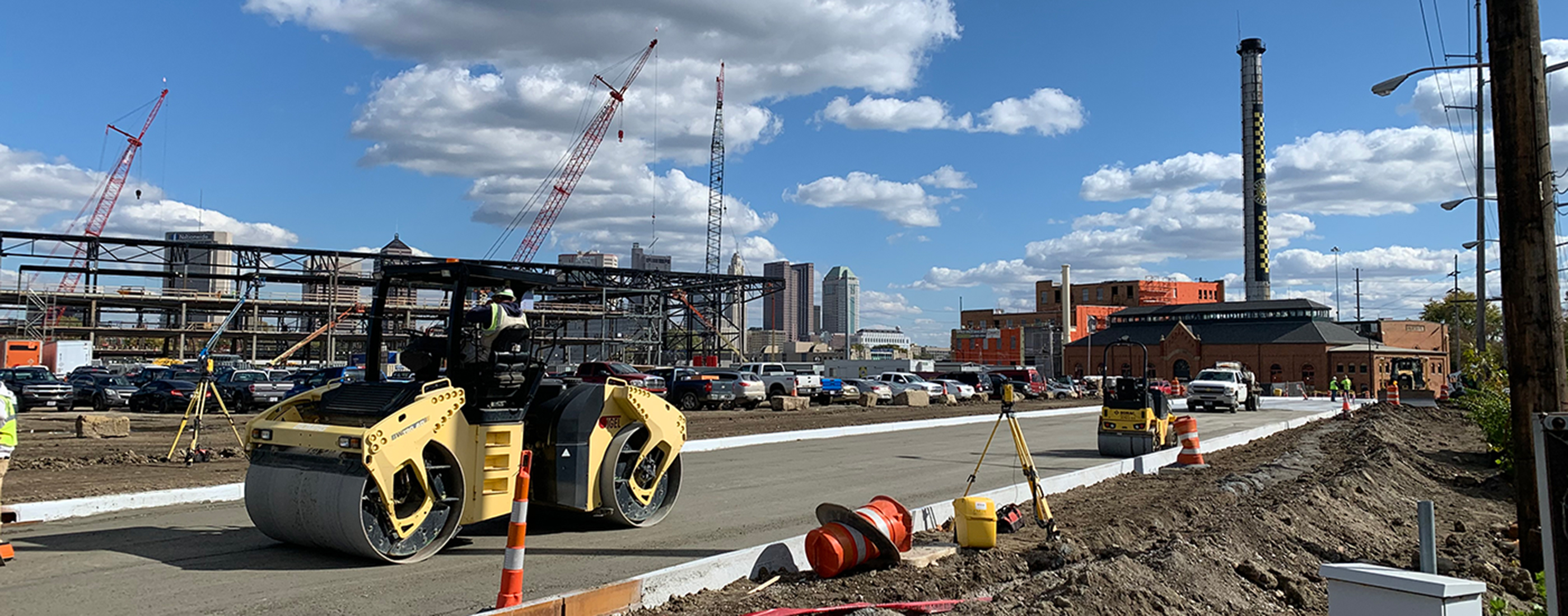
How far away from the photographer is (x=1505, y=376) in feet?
71.7

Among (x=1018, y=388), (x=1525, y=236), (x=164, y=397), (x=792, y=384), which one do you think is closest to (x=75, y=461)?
(x=1525, y=236)

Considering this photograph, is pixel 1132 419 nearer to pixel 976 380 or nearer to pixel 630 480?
pixel 630 480

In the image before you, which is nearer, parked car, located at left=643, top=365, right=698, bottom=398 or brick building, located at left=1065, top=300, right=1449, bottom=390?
parked car, located at left=643, top=365, right=698, bottom=398

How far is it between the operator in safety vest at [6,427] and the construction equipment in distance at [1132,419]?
601 inches

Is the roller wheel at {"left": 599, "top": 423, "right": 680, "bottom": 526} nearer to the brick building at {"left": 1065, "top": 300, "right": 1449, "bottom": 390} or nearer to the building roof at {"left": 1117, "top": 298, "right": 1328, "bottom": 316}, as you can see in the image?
the brick building at {"left": 1065, "top": 300, "right": 1449, "bottom": 390}

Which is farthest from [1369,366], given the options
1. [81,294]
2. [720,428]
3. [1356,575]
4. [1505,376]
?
[81,294]

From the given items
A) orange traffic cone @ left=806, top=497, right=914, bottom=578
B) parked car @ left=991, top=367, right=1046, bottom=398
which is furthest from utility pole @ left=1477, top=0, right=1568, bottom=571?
parked car @ left=991, top=367, right=1046, bottom=398

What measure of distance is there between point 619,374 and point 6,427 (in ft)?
94.5

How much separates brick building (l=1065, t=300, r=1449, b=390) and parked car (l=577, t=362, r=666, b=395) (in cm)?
4552

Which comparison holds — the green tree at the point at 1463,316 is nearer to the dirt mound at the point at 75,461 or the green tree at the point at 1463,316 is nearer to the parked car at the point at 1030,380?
the parked car at the point at 1030,380

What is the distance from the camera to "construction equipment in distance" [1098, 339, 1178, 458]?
17.8 metres

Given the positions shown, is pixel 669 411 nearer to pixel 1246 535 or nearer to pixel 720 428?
pixel 1246 535

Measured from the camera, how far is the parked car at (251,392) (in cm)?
3381

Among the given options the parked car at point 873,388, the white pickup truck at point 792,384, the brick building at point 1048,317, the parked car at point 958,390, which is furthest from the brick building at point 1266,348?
the white pickup truck at point 792,384
